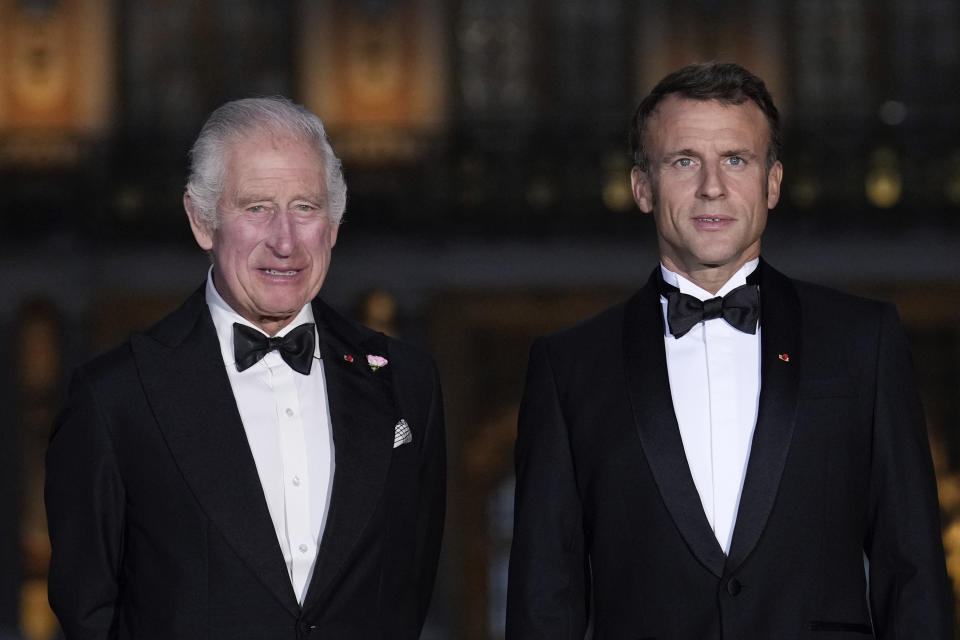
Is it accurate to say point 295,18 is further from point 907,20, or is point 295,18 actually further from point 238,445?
point 238,445

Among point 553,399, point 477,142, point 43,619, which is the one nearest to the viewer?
point 553,399

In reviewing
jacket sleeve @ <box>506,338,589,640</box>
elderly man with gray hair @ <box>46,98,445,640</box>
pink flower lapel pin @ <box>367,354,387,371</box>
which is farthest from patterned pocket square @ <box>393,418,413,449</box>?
jacket sleeve @ <box>506,338,589,640</box>

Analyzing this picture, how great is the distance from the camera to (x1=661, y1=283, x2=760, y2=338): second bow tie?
3814mm

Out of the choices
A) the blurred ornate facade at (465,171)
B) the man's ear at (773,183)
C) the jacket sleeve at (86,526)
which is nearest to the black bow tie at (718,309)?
the man's ear at (773,183)

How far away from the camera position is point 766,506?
12.0 ft

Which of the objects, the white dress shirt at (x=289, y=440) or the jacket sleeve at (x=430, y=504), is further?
the jacket sleeve at (x=430, y=504)

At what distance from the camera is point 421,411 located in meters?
3.97

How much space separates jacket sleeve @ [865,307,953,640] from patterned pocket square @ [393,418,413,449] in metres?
0.92

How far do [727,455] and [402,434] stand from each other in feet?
2.14

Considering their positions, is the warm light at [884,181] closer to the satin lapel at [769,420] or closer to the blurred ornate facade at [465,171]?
the blurred ornate facade at [465,171]

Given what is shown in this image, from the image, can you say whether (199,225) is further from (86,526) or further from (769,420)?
(769,420)

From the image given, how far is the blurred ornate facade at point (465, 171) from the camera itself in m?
19.2

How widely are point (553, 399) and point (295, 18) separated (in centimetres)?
1699

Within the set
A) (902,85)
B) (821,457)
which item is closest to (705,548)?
(821,457)
